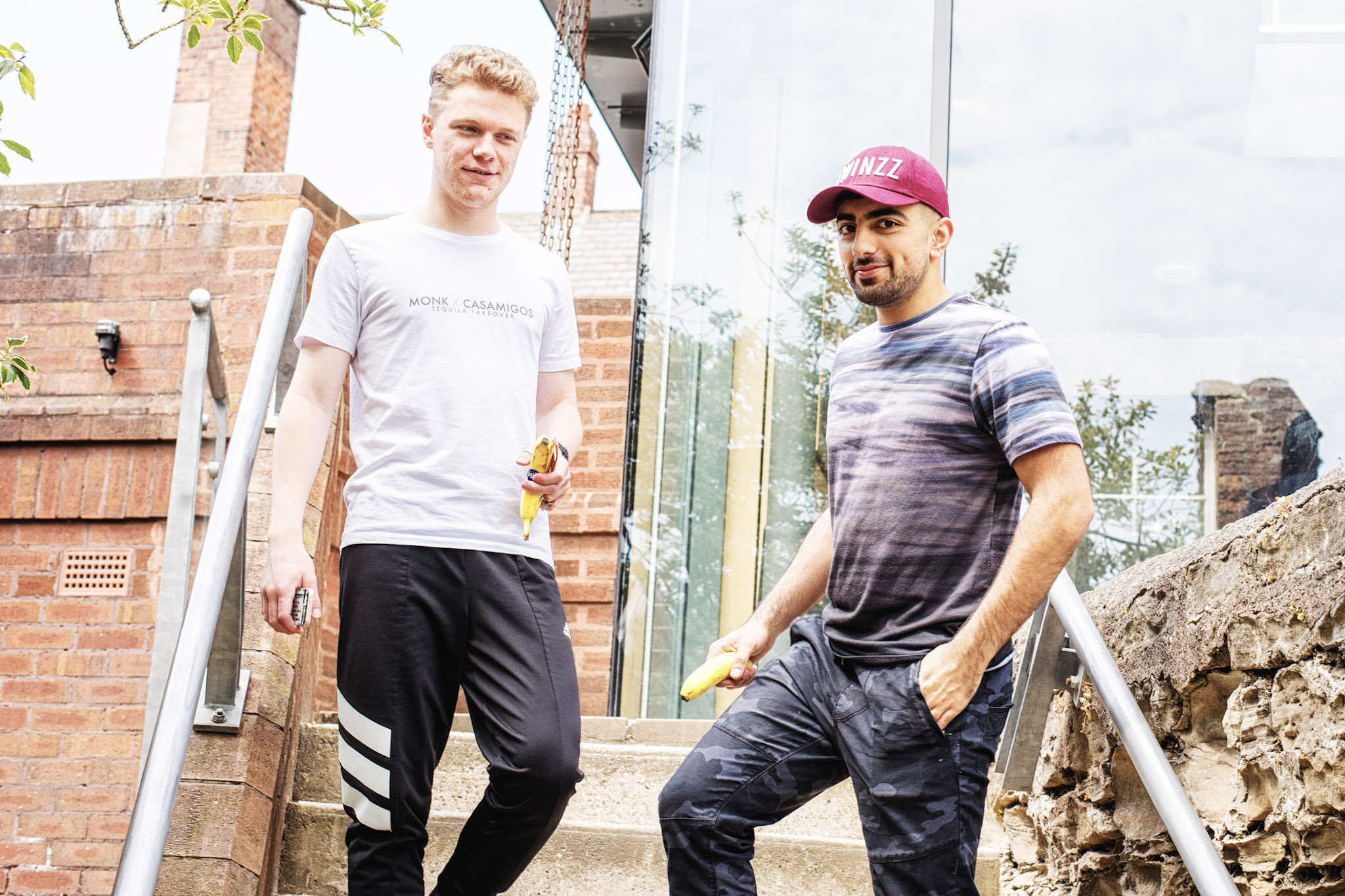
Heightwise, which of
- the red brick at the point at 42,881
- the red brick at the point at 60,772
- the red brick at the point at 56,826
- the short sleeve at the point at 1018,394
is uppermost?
the short sleeve at the point at 1018,394

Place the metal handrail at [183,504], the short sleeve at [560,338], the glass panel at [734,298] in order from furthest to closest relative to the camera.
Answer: the glass panel at [734,298]
the metal handrail at [183,504]
the short sleeve at [560,338]

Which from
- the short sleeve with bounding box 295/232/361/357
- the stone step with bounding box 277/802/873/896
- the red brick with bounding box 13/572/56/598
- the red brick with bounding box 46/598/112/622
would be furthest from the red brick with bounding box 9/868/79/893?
the short sleeve with bounding box 295/232/361/357

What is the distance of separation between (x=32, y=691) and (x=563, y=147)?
9.80ft

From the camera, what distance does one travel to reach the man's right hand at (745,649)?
2.04 metres

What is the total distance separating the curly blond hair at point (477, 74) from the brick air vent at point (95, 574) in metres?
2.43

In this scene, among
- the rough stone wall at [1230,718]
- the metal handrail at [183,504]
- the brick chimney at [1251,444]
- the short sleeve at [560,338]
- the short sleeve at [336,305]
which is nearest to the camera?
the rough stone wall at [1230,718]

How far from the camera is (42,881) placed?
347 cm

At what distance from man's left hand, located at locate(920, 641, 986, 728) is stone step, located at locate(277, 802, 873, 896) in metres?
0.91

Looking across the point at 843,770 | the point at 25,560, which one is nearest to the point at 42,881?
the point at 25,560

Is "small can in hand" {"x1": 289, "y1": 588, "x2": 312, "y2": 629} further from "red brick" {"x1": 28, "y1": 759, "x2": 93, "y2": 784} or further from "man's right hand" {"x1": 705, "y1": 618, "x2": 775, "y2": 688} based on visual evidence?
"red brick" {"x1": 28, "y1": 759, "x2": 93, "y2": 784}

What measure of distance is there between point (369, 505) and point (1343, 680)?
1434mm

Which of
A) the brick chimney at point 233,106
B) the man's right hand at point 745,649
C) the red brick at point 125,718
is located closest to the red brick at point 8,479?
the red brick at point 125,718

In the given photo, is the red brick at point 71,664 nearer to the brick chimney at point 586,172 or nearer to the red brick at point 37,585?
the red brick at point 37,585

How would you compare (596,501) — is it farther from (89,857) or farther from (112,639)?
(89,857)
